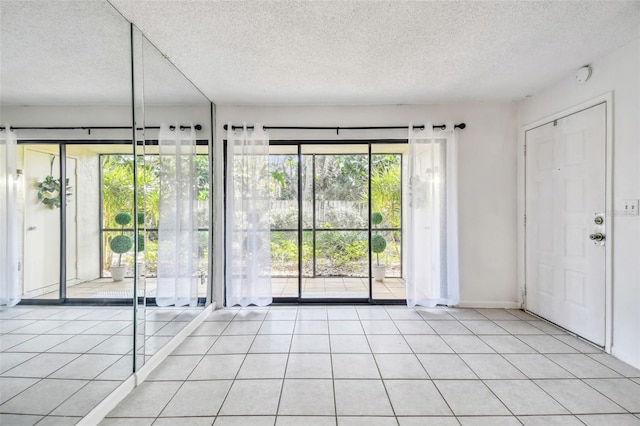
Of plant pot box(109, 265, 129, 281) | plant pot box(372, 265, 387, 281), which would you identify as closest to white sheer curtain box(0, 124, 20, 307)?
plant pot box(109, 265, 129, 281)

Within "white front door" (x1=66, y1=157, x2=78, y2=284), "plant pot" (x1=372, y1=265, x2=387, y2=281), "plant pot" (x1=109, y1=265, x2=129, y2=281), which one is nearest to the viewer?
"white front door" (x1=66, y1=157, x2=78, y2=284)

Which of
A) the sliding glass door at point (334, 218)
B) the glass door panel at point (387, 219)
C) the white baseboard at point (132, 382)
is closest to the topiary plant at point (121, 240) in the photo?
the white baseboard at point (132, 382)

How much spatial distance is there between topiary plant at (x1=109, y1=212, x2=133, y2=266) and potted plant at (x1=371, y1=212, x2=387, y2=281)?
275cm

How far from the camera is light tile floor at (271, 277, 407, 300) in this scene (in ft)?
A: 12.5

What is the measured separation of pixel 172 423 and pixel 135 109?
195 cm

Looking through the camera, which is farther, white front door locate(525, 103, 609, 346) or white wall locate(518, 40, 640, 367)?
white front door locate(525, 103, 609, 346)

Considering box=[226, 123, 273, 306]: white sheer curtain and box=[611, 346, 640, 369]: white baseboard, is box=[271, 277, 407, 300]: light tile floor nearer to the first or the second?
box=[226, 123, 273, 306]: white sheer curtain

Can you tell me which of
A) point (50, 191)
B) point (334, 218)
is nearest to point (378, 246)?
point (334, 218)

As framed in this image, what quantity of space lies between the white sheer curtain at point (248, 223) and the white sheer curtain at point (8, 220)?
7.22ft

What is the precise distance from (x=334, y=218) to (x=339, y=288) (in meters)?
0.98

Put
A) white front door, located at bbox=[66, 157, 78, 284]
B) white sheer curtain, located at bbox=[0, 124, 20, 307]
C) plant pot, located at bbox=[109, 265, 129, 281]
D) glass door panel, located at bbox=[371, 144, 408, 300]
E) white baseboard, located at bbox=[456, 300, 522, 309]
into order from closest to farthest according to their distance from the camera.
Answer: white sheer curtain, located at bbox=[0, 124, 20, 307]
white front door, located at bbox=[66, 157, 78, 284]
plant pot, located at bbox=[109, 265, 129, 281]
white baseboard, located at bbox=[456, 300, 522, 309]
glass door panel, located at bbox=[371, 144, 408, 300]

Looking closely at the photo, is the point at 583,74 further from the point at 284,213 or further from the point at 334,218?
the point at 284,213

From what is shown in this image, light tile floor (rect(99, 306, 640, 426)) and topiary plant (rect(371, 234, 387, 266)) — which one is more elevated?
topiary plant (rect(371, 234, 387, 266))

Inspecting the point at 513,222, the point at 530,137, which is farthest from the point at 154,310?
the point at 530,137
